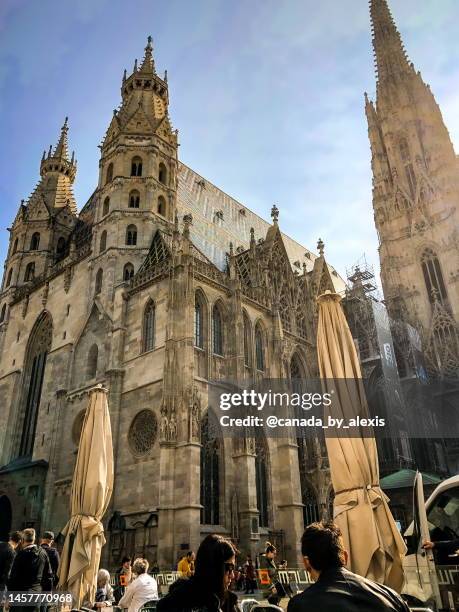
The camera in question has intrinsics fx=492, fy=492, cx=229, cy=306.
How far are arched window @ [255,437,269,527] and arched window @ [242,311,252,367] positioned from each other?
153 inches

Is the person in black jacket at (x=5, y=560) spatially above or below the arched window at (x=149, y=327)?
below

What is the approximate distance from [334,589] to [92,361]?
2391 centimetres

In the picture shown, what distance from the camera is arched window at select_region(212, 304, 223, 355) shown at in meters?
23.9

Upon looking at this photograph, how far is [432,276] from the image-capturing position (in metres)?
42.2

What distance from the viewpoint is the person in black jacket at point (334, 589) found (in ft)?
8.31

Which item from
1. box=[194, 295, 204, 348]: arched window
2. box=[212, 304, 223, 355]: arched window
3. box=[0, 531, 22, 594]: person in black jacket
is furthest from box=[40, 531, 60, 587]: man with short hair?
box=[212, 304, 223, 355]: arched window

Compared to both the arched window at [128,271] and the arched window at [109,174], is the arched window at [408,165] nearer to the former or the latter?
the arched window at [109,174]

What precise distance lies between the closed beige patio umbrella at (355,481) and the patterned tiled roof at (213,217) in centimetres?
2137

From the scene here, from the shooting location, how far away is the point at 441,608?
5672mm

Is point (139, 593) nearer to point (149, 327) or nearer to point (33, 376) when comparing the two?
point (149, 327)

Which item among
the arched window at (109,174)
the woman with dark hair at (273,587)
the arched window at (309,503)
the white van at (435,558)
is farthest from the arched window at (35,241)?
the white van at (435,558)

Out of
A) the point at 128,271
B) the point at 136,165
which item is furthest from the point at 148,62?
the point at 128,271

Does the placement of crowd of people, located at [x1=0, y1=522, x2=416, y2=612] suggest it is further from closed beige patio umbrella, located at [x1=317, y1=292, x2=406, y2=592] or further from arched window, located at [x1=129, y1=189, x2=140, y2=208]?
arched window, located at [x1=129, y1=189, x2=140, y2=208]

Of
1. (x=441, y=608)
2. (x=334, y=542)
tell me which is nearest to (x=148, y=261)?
(x=441, y=608)
